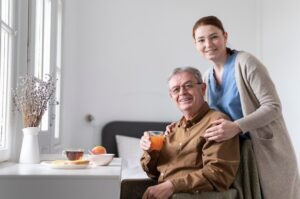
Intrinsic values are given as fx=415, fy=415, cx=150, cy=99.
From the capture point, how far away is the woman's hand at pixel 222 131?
5.71ft

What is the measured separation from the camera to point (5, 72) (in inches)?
73.4

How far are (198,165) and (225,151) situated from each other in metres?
0.14

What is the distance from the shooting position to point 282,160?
6.33 feet

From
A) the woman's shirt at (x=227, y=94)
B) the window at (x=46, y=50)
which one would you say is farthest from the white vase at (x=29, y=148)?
the woman's shirt at (x=227, y=94)

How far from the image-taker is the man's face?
1950 millimetres

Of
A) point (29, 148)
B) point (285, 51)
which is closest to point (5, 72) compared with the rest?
point (29, 148)

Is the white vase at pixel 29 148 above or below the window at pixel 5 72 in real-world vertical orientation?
below

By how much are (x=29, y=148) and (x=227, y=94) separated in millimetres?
963

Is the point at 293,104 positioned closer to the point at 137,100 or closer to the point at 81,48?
the point at 137,100

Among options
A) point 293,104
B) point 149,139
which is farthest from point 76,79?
point 149,139

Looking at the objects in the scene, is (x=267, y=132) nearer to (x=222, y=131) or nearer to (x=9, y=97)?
(x=222, y=131)

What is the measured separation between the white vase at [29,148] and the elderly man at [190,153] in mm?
483

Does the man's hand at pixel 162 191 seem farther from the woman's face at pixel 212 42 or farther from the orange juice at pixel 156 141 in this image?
the woman's face at pixel 212 42

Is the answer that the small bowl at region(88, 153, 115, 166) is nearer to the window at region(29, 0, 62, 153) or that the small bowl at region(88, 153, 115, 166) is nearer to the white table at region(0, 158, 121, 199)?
the white table at region(0, 158, 121, 199)
